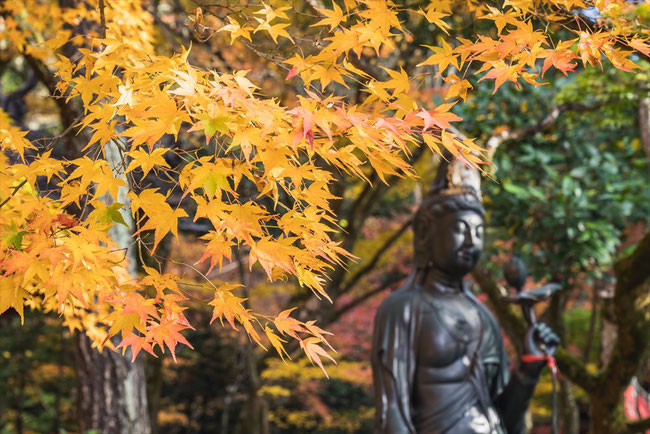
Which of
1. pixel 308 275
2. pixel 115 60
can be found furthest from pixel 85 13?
pixel 308 275

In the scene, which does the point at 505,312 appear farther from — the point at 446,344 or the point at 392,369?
the point at 392,369

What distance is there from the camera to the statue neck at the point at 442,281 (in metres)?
4.52

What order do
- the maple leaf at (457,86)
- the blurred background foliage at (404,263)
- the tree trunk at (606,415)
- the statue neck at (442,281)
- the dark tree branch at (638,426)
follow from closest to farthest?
the maple leaf at (457,86) → the statue neck at (442,281) → the dark tree branch at (638,426) → the tree trunk at (606,415) → the blurred background foliage at (404,263)

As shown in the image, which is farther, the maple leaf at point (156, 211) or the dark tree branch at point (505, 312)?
the dark tree branch at point (505, 312)

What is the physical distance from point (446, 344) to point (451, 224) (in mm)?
786

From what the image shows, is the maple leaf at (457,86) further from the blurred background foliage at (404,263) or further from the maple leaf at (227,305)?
the blurred background foliage at (404,263)

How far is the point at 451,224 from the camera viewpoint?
4355mm

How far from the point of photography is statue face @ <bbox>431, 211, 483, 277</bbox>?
14.2 feet

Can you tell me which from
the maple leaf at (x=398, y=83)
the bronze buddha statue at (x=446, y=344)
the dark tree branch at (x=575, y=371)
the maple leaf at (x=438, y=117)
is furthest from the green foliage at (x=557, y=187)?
the maple leaf at (x=438, y=117)

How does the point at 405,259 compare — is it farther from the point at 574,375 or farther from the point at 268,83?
the point at 574,375

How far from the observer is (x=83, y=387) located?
16.8ft

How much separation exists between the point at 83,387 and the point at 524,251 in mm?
4173

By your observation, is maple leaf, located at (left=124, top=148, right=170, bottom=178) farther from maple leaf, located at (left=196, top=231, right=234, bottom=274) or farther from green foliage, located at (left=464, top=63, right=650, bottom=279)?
green foliage, located at (left=464, top=63, right=650, bottom=279)

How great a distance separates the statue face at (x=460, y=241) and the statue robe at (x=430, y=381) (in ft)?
0.96
